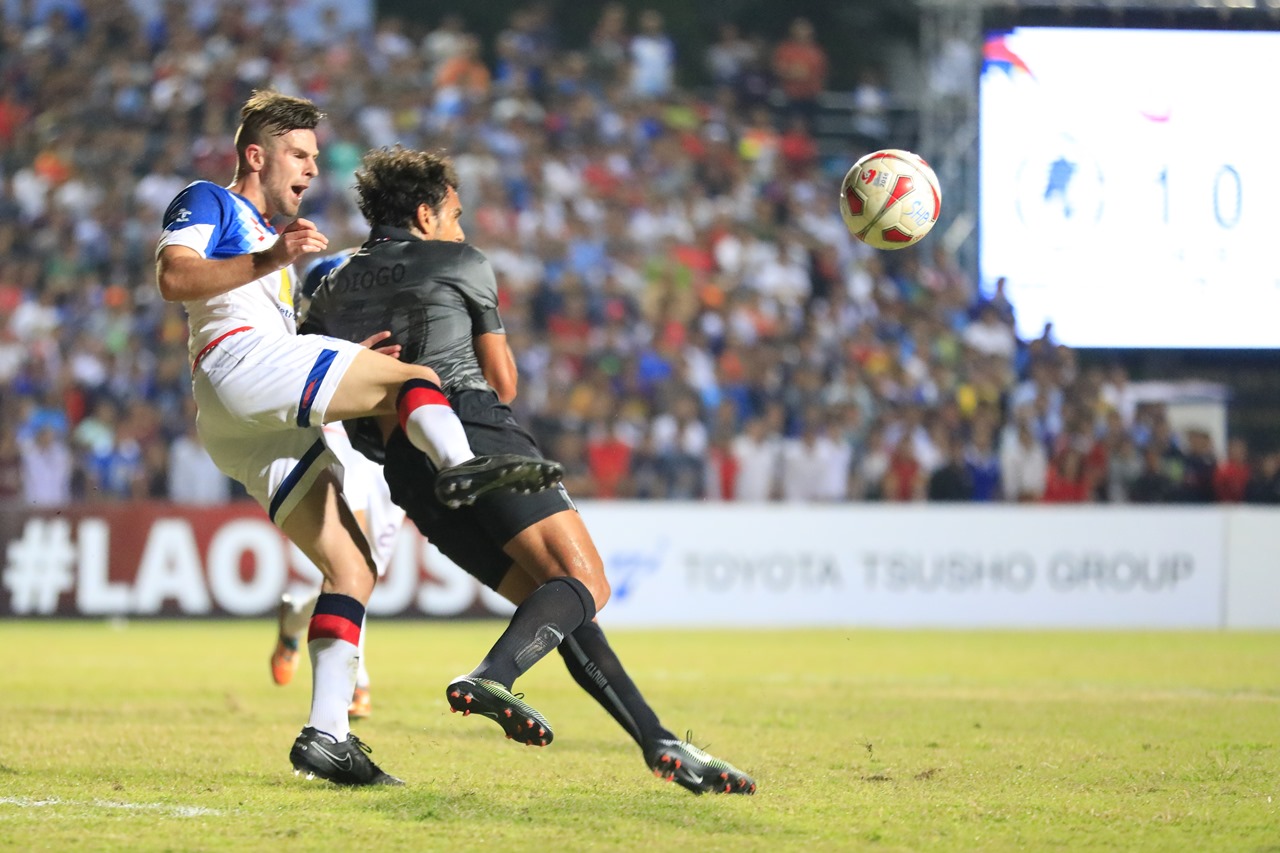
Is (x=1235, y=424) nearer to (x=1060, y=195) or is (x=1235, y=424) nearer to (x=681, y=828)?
(x=1060, y=195)

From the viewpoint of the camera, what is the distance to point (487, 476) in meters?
5.11

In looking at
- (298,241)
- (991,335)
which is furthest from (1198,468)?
(298,241)

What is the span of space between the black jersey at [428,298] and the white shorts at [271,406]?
20 centimetres

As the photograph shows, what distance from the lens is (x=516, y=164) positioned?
20.0 m

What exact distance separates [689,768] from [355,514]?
211 centimetres

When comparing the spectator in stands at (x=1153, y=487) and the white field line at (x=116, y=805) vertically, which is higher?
the spectator in stands at (x=1153, y=487)

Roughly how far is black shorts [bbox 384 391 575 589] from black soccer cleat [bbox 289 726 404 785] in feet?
2.42

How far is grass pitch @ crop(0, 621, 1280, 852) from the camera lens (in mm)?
4688

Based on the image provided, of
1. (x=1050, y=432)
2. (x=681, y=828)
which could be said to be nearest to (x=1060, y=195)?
(x=1050, y=432)

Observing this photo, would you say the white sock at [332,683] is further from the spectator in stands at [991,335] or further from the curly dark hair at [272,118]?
the spectator in stands at [991,335]

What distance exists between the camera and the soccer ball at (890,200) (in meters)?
7.07

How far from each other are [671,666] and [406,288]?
249 inches

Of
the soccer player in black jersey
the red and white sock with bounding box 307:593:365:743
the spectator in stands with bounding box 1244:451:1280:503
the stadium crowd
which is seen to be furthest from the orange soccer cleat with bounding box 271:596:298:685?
the spectator in stands with bounding box 1244:451:1280:503

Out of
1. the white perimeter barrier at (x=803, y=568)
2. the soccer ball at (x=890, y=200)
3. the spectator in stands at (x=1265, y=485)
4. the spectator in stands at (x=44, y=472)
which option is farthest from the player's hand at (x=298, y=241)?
the spectator in stands at (x=1265, y=485)
